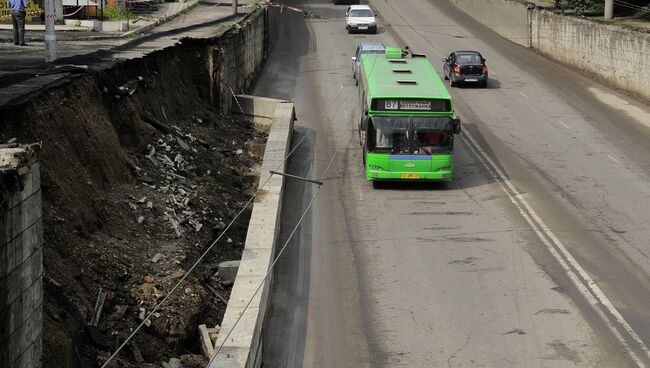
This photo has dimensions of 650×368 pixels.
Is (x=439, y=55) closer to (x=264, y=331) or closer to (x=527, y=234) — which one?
(x=527, y=234)

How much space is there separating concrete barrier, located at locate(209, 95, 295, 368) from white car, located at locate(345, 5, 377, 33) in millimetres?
35104

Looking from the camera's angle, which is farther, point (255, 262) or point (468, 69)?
point (468, 69)

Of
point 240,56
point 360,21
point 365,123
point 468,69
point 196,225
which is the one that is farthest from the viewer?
point 360,21

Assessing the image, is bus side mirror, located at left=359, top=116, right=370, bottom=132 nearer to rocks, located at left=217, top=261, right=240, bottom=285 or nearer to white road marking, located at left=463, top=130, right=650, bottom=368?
white road marking, located at left=463, top=130, right=650, bottom=368

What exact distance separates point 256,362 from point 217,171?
12.3m

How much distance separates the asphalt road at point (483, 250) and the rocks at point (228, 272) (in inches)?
34.6

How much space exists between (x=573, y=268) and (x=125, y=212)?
904cm

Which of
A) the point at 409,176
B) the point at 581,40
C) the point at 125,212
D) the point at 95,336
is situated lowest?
the point at 409,176

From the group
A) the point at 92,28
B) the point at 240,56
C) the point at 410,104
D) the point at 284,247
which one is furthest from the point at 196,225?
the point at 92,28

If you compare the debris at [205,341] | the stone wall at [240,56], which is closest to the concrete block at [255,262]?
the debris at [205,341]

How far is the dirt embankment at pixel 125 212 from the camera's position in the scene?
14.6 m

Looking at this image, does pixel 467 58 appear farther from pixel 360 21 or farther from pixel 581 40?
pixel 360 21

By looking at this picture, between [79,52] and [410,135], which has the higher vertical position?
[79,52]

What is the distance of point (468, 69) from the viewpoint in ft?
151
